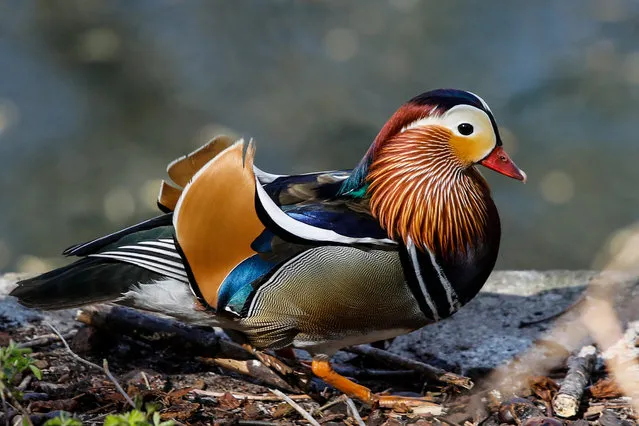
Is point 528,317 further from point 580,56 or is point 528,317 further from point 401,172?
point 580,56

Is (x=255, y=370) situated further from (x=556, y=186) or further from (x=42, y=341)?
(x=556, y=186)

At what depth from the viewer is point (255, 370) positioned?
10.1 ft

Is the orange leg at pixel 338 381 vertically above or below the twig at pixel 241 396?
above

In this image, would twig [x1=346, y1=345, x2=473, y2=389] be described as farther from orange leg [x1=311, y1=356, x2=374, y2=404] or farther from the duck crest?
the duck crest

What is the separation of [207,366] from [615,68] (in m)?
5.40

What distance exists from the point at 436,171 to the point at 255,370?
90 cm

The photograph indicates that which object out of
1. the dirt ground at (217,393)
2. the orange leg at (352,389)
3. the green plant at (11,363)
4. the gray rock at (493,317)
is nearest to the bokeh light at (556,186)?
the gray rock at (493,317)

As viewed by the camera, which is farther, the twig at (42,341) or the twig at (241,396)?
the twig at (42,341)

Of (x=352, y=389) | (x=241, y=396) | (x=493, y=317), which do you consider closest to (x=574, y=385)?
(x=352, y=389)

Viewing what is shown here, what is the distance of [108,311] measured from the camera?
3.19 metres

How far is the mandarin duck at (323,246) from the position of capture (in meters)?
2.70

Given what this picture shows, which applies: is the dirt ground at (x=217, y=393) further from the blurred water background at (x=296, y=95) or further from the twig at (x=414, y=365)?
the blurred water background at (x=296, y=95)

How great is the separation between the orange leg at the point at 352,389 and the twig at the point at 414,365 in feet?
0.34

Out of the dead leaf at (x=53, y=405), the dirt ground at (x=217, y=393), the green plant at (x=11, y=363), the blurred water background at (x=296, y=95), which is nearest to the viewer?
the green plant at (x=11, y=363)
